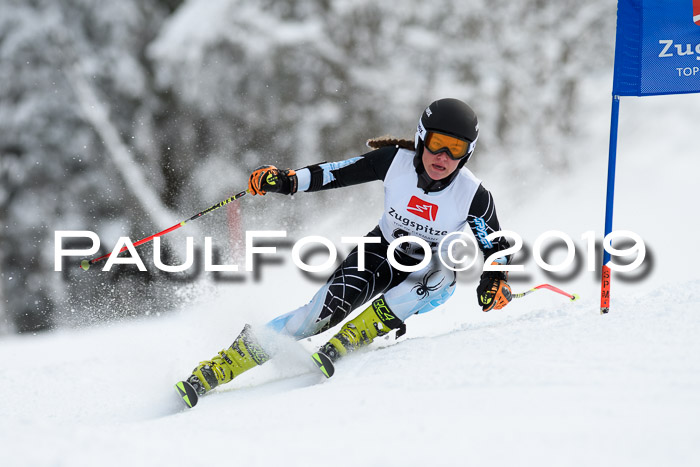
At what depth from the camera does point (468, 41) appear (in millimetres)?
11641

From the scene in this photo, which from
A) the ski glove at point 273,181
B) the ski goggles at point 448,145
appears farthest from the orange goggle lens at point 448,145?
the ski glove at point 273,181

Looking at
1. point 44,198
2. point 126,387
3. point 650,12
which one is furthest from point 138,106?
point 650,12

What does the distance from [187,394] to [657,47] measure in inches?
122

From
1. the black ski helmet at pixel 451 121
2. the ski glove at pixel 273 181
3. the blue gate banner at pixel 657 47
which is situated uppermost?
the blue gate banner at pixel 657 47

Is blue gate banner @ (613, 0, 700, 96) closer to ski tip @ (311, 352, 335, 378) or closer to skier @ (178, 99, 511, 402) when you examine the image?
skier @ (178, 99, 511, 402)

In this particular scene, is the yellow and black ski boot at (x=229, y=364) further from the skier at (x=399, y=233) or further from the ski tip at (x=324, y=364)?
the ski tip at (x=324, y=364)

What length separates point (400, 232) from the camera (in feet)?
12.2

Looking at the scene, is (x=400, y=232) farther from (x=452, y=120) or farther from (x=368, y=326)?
(x=452, y=120)

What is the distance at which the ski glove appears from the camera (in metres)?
3.63

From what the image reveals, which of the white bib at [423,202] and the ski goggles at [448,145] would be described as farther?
the white bib at [423,202]

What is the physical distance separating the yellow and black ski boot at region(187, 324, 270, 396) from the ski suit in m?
0.16

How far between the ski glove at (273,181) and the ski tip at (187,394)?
3.69ft

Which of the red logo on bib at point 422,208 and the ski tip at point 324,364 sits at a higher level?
the red logo on bib at point 422,208

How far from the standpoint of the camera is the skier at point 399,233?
11.0 feet
